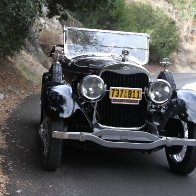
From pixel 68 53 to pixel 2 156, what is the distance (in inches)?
87.1

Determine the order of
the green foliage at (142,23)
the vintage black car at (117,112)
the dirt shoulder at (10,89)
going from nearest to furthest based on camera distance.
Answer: the vintage black car at (117,112)
the dirt shoulder at (10,89)
the green foliage at (142,23)

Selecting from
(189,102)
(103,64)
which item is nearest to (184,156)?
(189,102)

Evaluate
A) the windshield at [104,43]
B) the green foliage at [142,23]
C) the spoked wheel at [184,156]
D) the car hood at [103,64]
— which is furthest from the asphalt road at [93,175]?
the green foliage at [142,23]

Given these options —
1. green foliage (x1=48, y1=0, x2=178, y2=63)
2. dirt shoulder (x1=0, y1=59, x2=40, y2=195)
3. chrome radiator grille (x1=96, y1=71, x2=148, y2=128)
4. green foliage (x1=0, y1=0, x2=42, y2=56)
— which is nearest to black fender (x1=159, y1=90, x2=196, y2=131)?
chrome radiator grille (x1=96, y1=71, x2=148, y2=128)

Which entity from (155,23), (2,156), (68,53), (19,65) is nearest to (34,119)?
(68,53)

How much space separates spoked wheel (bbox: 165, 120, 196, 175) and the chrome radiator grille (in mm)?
655

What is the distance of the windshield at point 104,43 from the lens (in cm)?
809

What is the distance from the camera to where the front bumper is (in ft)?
19.4

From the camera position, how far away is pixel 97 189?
5.80m

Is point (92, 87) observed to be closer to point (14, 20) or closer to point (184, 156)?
point (184, 156)

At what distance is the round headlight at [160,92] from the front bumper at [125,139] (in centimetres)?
58

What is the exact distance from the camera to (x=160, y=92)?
657 centimetres

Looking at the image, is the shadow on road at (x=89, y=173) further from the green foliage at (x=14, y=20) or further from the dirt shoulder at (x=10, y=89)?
the green foliage at (x=14, y=20)

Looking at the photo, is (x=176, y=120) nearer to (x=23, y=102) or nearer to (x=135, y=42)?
(x=135, y=42)
